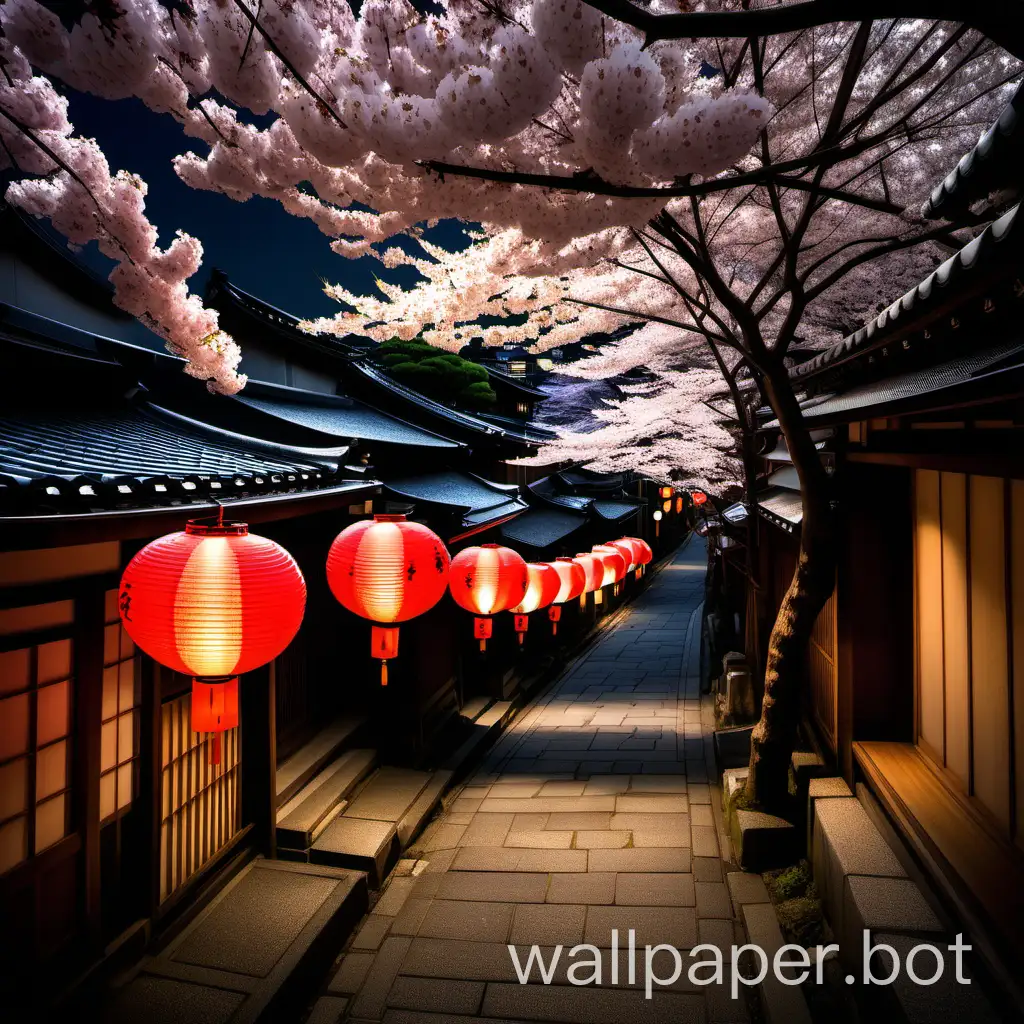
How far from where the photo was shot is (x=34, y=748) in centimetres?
524

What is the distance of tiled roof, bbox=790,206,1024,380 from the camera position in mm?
2955

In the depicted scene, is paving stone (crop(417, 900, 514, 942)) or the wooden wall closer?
the wooden wall

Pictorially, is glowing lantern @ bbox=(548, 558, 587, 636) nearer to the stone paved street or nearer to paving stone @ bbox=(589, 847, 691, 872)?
the stone paved street

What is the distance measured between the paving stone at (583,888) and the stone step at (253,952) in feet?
7.65

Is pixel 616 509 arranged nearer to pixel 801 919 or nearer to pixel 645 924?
pixel 645 924

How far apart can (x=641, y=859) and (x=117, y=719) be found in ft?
22.2

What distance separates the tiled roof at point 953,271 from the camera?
296cm

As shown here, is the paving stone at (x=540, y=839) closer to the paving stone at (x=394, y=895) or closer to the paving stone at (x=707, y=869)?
the paving stone at (x=394, y=895)

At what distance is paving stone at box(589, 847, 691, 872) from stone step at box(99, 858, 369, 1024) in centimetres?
312

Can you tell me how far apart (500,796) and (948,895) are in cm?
795

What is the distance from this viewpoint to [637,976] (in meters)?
6.83

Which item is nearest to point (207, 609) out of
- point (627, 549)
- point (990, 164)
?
point (990, 164)

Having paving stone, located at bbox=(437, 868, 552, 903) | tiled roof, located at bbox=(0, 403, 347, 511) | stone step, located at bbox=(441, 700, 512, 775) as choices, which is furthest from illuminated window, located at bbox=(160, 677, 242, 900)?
stone step, located at bbox=(441, 700, 512, 775)

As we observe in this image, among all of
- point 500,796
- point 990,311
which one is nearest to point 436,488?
point 500,796
